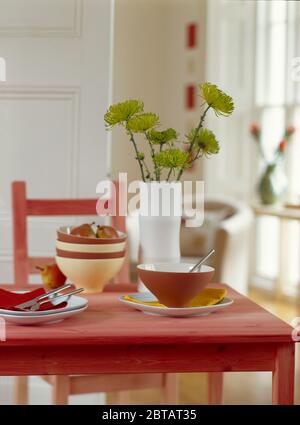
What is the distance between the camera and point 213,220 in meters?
4.02

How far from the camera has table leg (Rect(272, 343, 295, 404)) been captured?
1.15 m

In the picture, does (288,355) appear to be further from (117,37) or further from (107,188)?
(117,37)

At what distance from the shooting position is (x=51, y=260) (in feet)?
6.03

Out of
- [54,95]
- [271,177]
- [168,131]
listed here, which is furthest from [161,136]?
[271,177]

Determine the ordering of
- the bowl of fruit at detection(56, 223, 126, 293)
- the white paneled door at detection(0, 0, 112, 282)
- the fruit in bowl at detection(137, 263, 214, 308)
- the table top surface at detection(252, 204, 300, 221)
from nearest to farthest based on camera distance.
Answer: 1. the fruit in bowl at detection(137, 263, 214, 308)
2. the bowl of fruit at detection(56, 223, 126, 293)
3. the white paneled door at detection(0, 0, 112, 282)
4. the table top surface at detection(252, 204, 300, 221)

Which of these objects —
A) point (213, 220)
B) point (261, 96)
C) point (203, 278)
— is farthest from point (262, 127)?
point (203, 278)

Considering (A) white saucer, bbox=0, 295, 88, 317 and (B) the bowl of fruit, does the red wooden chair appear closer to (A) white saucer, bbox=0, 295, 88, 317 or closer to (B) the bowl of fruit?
(B) the bowl of fruit

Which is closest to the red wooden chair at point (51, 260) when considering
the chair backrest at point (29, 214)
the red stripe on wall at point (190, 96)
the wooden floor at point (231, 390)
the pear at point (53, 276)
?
the chair backrest at point (29, 214)

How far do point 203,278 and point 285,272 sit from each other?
346cm

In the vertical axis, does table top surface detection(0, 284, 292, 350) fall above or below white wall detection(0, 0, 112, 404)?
below


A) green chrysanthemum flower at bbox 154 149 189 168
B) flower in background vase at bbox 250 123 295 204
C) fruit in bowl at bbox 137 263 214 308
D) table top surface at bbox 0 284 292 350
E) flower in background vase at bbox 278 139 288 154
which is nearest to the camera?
table top surface at bbox 0 284 292 350

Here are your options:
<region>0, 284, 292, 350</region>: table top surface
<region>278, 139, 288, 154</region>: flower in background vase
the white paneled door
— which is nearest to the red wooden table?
<region>0, 284, 292, 350</region>: table top surface

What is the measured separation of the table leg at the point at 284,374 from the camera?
1.15 metres

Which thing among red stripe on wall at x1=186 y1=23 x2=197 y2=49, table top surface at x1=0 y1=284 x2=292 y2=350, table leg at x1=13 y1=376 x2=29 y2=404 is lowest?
table leg at x1=13 y1=376 x2=29 y2=404
